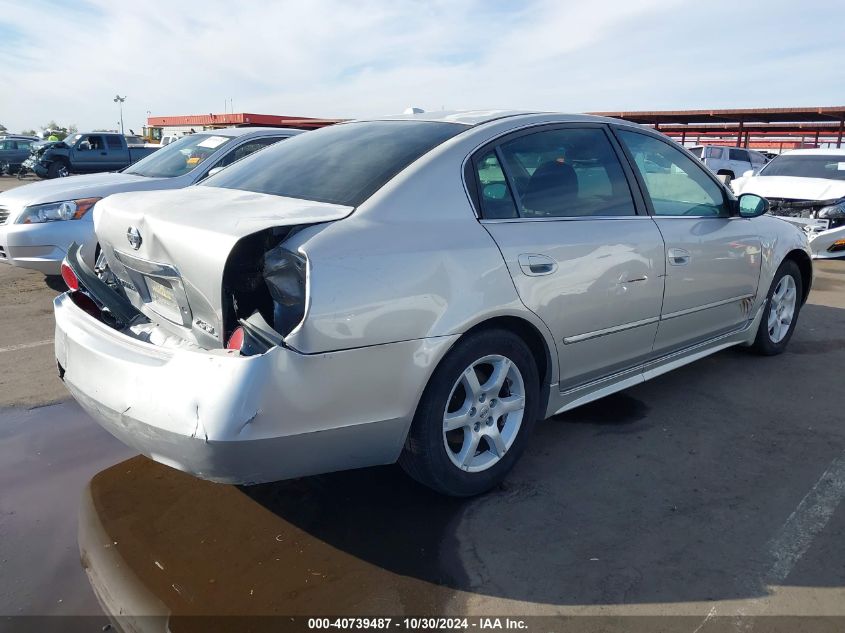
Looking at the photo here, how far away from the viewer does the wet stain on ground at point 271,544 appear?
2.30 meters

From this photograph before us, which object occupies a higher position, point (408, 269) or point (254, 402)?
point (408, 269)

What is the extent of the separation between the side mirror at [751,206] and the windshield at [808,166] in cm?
698

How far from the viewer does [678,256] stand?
3629mm

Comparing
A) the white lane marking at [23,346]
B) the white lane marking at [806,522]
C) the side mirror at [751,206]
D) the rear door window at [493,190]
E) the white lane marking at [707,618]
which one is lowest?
the white lane marking at [707,618]

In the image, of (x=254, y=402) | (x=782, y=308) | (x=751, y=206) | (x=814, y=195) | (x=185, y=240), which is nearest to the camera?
(x=254, y=402)

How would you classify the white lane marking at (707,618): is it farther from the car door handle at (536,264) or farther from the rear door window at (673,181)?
the rear door window at (673,181)

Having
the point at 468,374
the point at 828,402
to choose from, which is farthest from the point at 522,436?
the point at 828,402

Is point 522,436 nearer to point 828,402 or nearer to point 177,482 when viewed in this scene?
point 177,482

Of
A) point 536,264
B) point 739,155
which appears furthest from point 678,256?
point 739,155

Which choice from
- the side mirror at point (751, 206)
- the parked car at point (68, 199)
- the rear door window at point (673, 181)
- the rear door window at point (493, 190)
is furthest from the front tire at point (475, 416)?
the parked car at point (68, 199)

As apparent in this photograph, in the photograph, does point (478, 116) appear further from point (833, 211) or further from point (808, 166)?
point (808, 166)

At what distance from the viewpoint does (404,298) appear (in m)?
2.43

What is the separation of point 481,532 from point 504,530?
96 millimetres

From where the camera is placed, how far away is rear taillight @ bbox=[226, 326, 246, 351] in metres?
2.22
